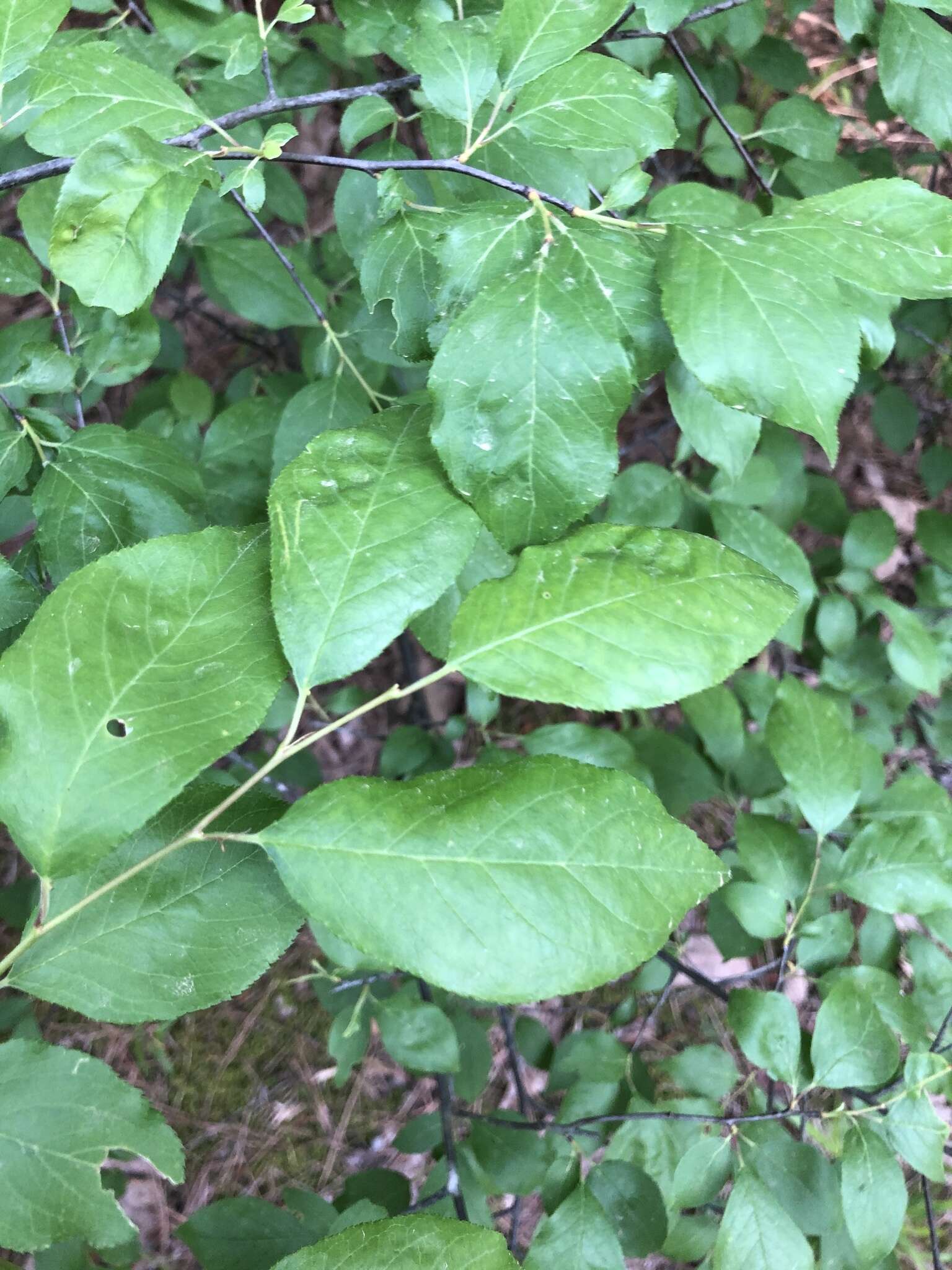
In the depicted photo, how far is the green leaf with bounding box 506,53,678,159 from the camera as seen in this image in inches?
30.8

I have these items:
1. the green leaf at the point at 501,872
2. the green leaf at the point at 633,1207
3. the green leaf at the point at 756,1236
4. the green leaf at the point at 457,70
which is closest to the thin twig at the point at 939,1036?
the green leaf at the point at 756,1236

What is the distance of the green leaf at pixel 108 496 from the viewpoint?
942mm

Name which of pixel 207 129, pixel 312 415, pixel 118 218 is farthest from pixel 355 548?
pixel 312 415

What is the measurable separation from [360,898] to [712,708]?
122 cm

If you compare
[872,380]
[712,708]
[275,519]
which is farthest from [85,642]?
Result: [872,380]

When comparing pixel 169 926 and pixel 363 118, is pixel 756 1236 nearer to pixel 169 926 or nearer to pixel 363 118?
pixel 169 926

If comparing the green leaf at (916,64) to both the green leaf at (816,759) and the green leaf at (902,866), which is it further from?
the green leaf at (902,866)

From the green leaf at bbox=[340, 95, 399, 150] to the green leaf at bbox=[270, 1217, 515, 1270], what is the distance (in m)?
1.18

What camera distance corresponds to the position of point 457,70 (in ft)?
2.73

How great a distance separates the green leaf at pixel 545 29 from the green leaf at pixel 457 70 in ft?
0.15

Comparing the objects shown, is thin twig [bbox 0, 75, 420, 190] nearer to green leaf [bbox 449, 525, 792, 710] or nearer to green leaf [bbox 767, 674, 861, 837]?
green leaf [bbox 449, 525, 792, 710]

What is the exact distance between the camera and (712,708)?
1.72 m

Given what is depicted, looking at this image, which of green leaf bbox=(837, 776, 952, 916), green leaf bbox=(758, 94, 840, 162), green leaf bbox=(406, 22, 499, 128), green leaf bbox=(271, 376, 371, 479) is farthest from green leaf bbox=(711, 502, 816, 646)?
green leaf bbox=(406, 22, 499, 128)

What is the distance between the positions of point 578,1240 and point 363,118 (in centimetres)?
151
